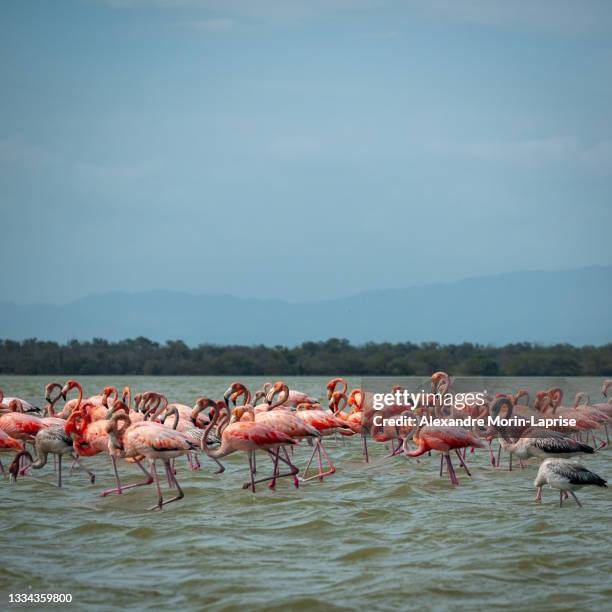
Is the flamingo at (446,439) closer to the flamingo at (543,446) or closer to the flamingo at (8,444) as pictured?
the flamingo at (543,446)

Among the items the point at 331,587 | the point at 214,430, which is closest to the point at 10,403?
the point at 214,430

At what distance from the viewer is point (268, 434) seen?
1188 centimetres

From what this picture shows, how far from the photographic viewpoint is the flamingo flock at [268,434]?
11320 millimetres

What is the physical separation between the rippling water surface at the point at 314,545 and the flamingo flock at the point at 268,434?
0.36m

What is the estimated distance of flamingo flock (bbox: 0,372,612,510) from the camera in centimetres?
1132

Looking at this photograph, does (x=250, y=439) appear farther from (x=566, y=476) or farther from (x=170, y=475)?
(x=566, y=476)

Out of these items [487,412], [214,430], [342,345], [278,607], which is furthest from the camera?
[342,345]

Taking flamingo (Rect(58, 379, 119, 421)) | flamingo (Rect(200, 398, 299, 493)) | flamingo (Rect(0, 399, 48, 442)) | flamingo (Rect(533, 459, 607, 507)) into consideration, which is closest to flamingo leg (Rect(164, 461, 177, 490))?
flamingo (Rect(200, 398, 299, 493))

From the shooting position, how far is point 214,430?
1435cm

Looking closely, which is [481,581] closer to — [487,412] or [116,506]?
[116,506]

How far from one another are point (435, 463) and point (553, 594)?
7337mm

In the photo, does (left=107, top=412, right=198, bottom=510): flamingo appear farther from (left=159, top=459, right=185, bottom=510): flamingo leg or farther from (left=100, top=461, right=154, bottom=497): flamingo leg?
(left=100, top=461, right=154, bottom=497): flamingo leg

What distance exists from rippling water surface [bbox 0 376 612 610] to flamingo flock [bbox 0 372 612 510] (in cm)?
36

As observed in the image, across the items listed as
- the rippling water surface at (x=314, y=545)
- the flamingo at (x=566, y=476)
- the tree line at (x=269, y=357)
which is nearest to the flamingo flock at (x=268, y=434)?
the flamingo at (x=566, y=476)
